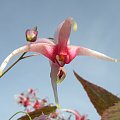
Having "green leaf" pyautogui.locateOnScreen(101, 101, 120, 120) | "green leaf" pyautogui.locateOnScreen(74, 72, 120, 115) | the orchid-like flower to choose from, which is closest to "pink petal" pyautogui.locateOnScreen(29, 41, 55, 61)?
the orchid-like flower

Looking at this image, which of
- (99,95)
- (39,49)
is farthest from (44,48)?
(99,95)

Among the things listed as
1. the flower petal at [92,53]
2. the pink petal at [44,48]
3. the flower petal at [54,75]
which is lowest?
the flower petal at [54,75]

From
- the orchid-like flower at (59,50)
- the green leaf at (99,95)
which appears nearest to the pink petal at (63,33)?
the orchid-like flower at (59,50)

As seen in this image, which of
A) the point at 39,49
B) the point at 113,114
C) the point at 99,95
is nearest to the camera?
the point at 113,114

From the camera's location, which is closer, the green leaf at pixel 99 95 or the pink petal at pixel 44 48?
the green leaf at pixel 99 95

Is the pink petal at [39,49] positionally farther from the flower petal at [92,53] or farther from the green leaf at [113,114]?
the green leaf at [113,114]

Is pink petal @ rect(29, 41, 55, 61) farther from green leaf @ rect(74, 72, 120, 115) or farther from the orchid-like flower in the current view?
green leaf @ rect(74, 72, 120, 115)

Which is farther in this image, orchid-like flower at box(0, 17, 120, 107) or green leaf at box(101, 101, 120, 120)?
orchid-like flower at box(0, 17, 120, 107)

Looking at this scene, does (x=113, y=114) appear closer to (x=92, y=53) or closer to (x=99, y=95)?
(x=99, y=95)
